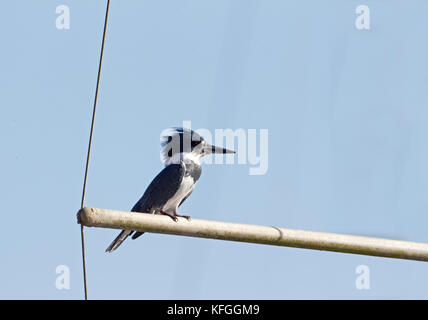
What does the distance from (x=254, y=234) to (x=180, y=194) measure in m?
2.90

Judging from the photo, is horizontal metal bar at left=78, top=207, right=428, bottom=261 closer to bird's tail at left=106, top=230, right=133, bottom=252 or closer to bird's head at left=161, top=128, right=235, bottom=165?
bird's tail at left=106, top=230, right=133, bottom=252

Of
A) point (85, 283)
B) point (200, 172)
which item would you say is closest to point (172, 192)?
point (200, 172)

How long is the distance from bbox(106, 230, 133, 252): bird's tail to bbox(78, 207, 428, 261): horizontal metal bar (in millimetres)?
2030

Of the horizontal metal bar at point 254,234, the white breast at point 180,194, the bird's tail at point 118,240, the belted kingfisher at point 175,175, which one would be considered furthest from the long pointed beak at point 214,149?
the horizontal metal bar at point 254,234

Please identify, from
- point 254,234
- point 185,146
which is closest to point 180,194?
point 185,146

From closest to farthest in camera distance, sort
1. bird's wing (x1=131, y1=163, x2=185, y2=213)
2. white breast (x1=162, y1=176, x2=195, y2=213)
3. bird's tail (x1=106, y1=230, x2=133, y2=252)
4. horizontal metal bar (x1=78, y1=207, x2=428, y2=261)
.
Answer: horizontal metal bar (x1=78, y1=207, x2=428, y2=261)
bird's tail (x1=106, y1=230, x2=133, y2=252)
bird's wing (x1=131, y1=163, x2=185, y2=213)
white breast (x1=162, y1=176, x2=195, y2=213)

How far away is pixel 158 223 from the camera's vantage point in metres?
4.56

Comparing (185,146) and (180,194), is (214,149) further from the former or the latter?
(180,194)

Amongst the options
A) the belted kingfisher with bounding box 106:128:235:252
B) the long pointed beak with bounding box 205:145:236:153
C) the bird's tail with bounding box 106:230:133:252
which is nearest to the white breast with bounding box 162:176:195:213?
the belted kingfisher with bounding box 106:128:235:252

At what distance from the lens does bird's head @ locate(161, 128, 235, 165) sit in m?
8.09

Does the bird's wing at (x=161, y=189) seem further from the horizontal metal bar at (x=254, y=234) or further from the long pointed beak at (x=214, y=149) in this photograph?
the horizontal metal bar at (x=254, y=234)
